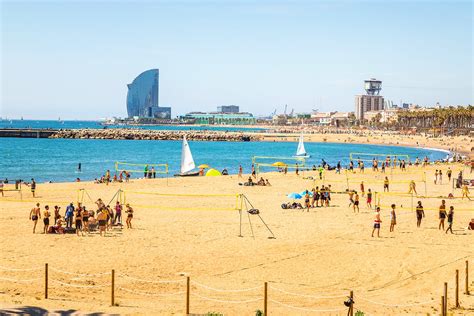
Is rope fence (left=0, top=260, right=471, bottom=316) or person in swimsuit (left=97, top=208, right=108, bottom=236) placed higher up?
person in swimsuit (left=97, top=208, right=108, bottom=236)

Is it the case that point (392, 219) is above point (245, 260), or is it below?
above

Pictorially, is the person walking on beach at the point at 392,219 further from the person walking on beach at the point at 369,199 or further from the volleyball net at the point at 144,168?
the volleyball net at the point at 144,168

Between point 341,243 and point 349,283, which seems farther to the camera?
point 341,243

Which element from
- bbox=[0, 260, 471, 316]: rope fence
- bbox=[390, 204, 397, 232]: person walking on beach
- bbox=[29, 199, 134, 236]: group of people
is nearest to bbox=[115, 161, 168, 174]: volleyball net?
bbox=[29, 199, 134, 236]: group of people

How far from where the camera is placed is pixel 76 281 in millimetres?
15023

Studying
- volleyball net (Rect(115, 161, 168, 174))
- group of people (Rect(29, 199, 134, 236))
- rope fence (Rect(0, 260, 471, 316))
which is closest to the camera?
rope fence (Rect(0, 260, 471, 316))

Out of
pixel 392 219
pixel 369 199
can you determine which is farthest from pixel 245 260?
pixel 369 199

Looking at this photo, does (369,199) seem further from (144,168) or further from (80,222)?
(144,168)

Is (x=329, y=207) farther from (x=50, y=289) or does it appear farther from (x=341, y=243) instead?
→ (x=50, y=289)

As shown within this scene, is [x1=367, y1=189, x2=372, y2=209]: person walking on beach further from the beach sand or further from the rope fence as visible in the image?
the rope fence

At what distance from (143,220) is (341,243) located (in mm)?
8615

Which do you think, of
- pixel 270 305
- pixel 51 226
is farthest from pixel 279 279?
pixel 51 226

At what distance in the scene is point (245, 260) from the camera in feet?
58.2

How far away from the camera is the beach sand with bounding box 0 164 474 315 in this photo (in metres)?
13.5
